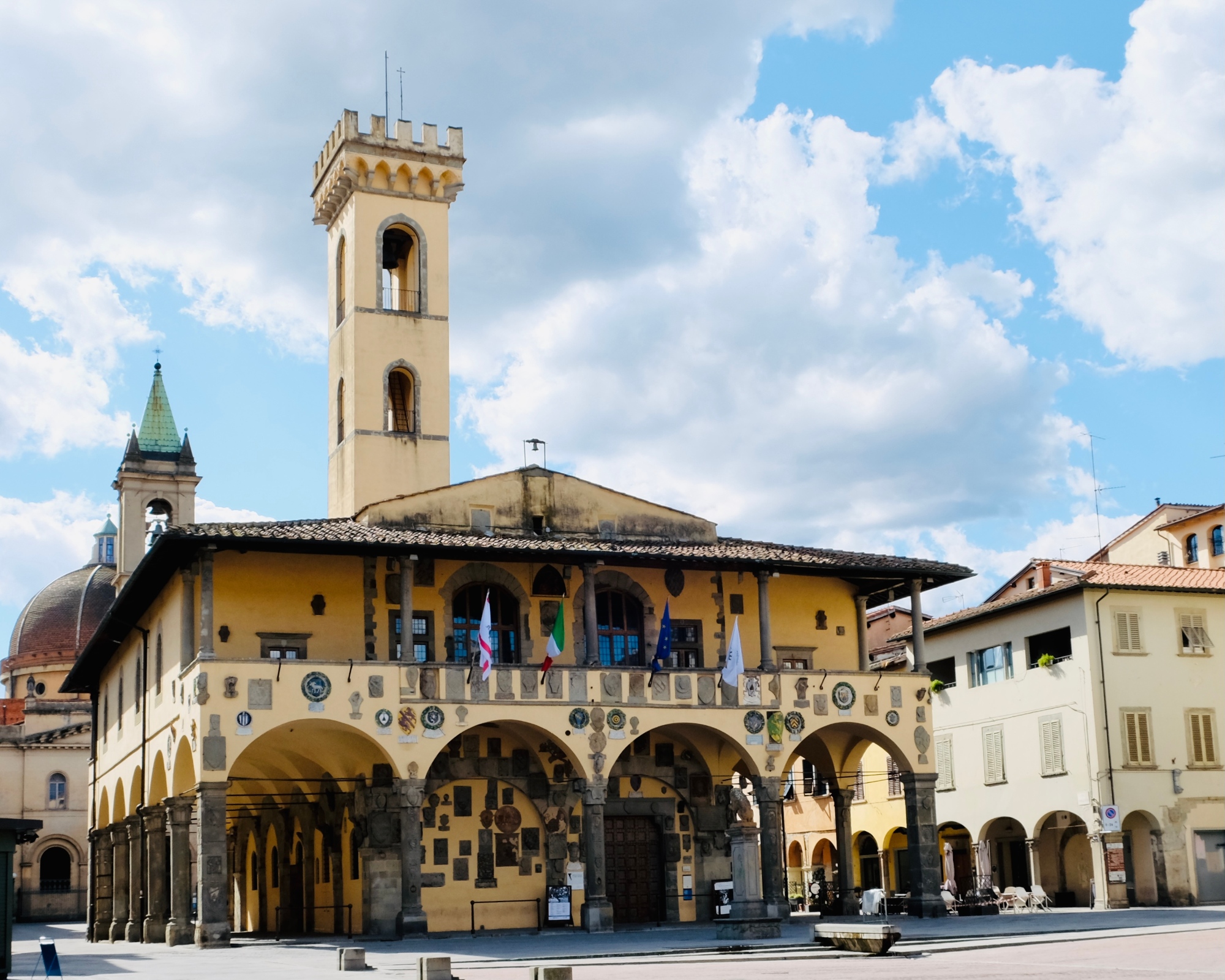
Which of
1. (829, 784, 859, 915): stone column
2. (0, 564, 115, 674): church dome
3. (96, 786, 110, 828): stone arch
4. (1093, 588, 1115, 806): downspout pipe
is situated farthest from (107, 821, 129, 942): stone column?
(0, 564, 115, 674): church dome

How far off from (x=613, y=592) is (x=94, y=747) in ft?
69.9

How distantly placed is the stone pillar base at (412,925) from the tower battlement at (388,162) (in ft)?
68.2

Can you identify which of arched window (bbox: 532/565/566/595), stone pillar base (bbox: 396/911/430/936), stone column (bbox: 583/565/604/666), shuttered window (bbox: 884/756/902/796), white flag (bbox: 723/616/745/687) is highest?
arched window (bbox: 532/565/566/595)

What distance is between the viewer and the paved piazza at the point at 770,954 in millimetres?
21047

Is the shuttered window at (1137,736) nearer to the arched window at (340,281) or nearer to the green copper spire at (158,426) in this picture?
the arched window at (340,281)

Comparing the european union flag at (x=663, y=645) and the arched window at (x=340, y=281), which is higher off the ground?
the arched window at (x=340, y=281)

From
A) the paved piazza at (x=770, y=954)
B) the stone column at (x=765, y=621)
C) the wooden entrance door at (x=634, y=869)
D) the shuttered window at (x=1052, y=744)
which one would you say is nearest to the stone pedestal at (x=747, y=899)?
the paved piazza at (x=770, y=954)

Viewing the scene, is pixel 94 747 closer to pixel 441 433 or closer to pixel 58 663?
pixel 441 433

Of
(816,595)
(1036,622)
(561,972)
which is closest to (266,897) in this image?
(816,595)

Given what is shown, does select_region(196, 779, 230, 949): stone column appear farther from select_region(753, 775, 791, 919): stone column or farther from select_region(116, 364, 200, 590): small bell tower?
select_region(116, 364, 200, 590): small bell tower

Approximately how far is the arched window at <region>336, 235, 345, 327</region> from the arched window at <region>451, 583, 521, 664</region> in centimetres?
1228

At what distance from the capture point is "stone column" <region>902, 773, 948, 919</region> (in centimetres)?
3472

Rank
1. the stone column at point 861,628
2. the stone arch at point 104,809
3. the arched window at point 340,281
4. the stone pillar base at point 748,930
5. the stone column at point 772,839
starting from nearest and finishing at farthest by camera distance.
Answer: the stone pillar base at point 748,930, the stone column at point 772,839, the stone column at point 861,628, the arched window at point 340,281, the stone arch at point 104,809

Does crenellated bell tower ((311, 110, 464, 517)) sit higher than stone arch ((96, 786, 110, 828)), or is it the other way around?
crenellated bell tower ((311, 110, 464, 517))
